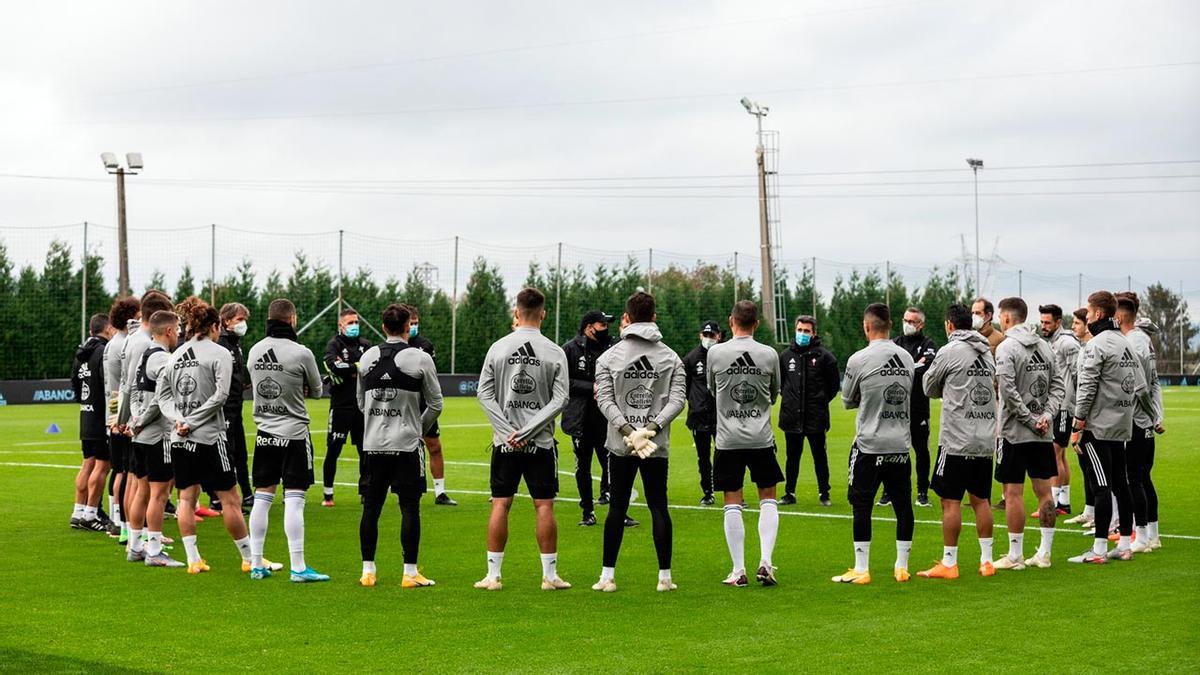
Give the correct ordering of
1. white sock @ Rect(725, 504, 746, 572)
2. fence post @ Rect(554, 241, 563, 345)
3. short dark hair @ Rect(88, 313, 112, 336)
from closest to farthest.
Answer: white sock @ Rect(725, 504, 746, 572), short dark hair @ Rect(88, 313, 112, 336), fence post @ Rect(554, 241, 563, 345)

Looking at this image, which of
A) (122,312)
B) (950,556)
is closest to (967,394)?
(950,556)

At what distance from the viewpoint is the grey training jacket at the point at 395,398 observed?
9242 mm

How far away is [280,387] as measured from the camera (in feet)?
31.7

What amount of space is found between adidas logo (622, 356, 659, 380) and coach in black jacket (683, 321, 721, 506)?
15.7 feet

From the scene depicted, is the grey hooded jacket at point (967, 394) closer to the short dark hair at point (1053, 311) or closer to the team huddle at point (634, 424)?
the team huddle at point (634, 424)

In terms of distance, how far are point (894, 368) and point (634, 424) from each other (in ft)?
6.54

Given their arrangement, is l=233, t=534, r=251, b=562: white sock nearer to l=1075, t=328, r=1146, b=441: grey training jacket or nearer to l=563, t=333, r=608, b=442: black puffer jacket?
l=563, t=333, r=608, b=442: black puffer jacket

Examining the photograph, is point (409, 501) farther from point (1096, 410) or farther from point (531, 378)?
point (1096, 410)

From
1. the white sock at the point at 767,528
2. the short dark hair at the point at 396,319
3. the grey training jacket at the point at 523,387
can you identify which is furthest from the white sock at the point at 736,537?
the short dark hair at the point at 396,319

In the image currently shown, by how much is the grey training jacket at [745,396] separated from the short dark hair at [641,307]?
616 millimetres

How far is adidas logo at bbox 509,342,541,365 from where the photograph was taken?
363 inches

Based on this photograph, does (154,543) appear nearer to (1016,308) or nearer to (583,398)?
(583,398)

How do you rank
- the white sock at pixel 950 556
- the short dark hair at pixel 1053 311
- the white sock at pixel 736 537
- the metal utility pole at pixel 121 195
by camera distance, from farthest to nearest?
the metal utility pole at pixel 121 195 < the short dark hair at pixel 1053 311 < the white sock at pixel 950 556 < the white sock at pixel 736 537

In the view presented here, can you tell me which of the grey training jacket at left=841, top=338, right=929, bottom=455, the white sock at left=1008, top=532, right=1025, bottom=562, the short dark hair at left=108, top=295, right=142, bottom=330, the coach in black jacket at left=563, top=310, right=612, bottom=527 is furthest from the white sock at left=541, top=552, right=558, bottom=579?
the short dark hair at left=108, top=295, right=142, bottom=330
